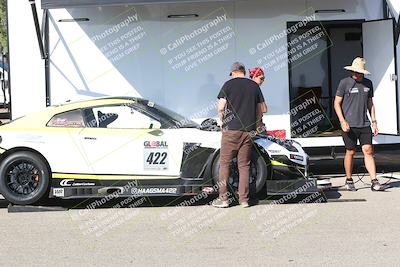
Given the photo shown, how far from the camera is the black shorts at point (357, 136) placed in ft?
29.2

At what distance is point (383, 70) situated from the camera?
10875 millimetres

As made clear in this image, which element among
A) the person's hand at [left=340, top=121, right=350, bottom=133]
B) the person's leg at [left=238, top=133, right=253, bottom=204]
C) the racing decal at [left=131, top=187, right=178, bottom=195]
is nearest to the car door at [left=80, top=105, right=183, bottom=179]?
the racing decal at [left=131, top=187, right=178, bottom=195]

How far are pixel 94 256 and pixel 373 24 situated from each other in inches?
291

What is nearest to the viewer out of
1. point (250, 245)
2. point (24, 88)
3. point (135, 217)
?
point (250, 245)

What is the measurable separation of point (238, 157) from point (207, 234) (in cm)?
157

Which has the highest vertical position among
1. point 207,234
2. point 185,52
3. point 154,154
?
point 185,52

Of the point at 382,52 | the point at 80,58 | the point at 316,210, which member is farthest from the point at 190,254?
Answer: the point at 382,52

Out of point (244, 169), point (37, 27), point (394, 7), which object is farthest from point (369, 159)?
point (37, 27)

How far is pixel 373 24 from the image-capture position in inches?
429

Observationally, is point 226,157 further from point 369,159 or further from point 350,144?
point 369,159

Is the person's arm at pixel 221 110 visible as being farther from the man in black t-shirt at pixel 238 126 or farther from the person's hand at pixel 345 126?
the person's hand at pixel 345 126

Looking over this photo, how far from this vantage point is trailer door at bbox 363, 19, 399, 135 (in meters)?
10.6

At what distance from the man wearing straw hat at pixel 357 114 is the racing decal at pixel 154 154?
2.81 meters

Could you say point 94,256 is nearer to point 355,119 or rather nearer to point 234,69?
point 234,69
